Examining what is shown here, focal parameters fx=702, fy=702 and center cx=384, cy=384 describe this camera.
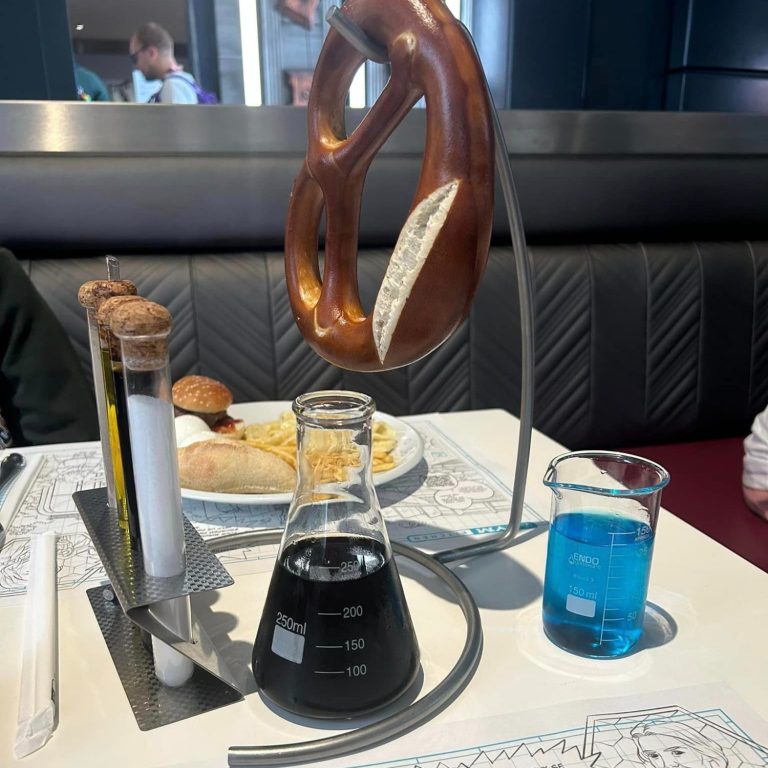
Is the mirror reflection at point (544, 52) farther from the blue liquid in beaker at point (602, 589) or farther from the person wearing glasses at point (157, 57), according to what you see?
the blue liquid in beaker at point (602, 589)

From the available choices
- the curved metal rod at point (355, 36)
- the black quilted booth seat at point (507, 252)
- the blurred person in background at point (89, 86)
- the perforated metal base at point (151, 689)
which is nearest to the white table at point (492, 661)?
the perforated metal base at point (151, 689)

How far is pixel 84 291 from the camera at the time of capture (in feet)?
1.63

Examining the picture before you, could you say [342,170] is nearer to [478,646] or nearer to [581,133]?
[478,646]

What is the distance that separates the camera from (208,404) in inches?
41.1

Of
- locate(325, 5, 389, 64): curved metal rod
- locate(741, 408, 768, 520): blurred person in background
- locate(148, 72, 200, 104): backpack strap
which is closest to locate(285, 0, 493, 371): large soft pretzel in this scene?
locate(325, 5, 389, 64): curved metal rod

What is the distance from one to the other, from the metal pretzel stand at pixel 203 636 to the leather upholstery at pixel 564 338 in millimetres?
975

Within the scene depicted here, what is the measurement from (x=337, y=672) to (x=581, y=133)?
1.56 m

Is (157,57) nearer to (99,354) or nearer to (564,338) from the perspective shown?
(564,338)

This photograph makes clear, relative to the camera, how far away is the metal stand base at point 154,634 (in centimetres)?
44

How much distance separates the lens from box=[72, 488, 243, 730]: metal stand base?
→ 438 millimetres

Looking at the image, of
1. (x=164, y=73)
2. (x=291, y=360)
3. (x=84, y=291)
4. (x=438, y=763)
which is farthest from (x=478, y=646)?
(x=164, y=73)

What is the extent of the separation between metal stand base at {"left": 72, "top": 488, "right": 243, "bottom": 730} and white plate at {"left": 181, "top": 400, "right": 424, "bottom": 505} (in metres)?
0.21

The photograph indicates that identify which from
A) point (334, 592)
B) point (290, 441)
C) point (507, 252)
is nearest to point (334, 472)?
point (334, 592)

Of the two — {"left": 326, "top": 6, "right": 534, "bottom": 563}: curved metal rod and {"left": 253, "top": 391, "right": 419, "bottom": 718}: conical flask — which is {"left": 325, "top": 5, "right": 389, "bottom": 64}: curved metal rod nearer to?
{"left": 326, "top": 6, "right": 534, "bottom": 563}: curved metal rod
